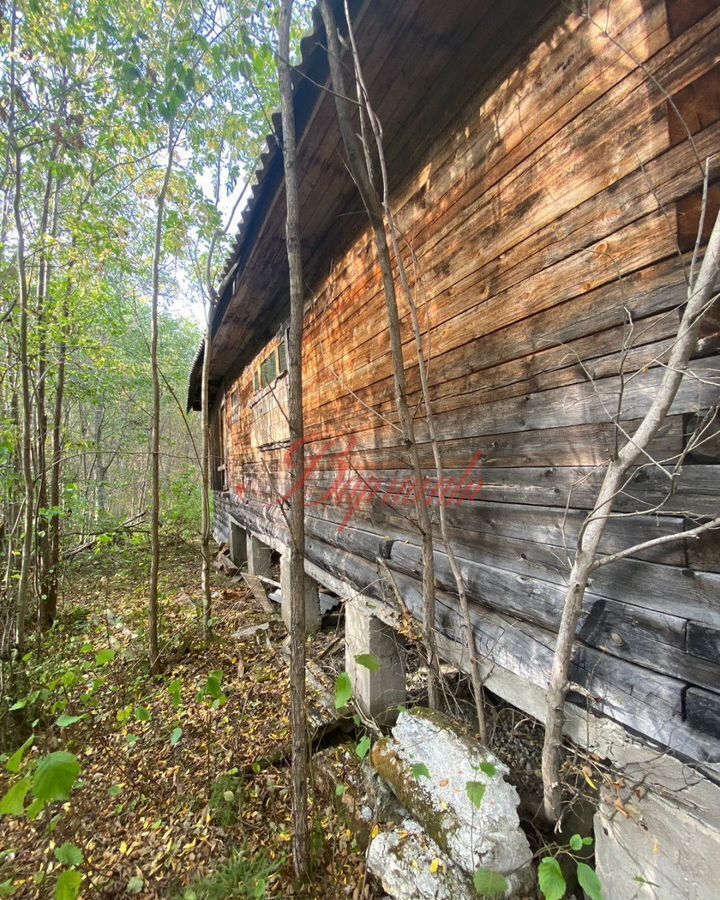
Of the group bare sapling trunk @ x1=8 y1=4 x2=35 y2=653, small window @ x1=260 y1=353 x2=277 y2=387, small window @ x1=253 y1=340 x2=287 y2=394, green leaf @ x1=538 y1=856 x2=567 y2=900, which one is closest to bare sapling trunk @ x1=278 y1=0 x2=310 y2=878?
green leaf @ x1=538 y1=856 x2=567 y2=900

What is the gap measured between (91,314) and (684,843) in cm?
742

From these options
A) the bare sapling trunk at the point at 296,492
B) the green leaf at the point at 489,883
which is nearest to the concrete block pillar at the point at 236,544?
the bare sapling trunk at the point at 296,492

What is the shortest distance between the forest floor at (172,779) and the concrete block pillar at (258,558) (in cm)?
207

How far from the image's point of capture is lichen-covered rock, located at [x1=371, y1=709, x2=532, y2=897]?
1.70m

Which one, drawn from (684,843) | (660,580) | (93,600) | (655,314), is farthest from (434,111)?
(93,600)

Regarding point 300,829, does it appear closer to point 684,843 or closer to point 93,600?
point 684,843

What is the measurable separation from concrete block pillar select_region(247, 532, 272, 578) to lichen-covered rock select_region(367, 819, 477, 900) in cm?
570

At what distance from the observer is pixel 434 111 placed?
2.70m

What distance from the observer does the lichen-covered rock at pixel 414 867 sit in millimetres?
1765

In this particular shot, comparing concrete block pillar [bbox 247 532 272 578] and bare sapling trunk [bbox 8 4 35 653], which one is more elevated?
bare sapling trunk [bbox 8 4 35 653]

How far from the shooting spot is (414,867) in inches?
74.2

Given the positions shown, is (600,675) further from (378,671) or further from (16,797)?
(16,797)

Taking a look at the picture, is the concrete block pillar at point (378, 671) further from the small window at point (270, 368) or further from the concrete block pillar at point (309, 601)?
the small window at point (270, 368)

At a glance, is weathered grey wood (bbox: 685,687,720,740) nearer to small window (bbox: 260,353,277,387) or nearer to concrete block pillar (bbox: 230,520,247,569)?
small window (bbox: 260,353,277,387)
